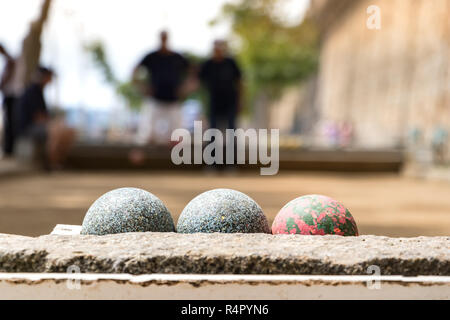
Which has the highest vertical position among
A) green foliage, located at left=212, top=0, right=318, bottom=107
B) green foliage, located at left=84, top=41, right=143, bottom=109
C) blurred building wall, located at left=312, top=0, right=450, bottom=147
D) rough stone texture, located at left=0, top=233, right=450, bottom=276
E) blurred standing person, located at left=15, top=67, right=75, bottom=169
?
green foliage, located at left=84, top=41, right=143, bottom=109

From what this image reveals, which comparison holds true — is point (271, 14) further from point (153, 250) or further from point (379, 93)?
point (153, 250)

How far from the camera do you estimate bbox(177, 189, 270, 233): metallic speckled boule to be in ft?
10.6

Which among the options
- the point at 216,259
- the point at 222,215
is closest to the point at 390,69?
the point at 222,215

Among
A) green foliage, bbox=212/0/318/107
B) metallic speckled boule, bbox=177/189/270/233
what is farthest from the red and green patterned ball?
green foliage, bbox=212/0/318/107

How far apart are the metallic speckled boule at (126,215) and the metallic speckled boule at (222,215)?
14 cm

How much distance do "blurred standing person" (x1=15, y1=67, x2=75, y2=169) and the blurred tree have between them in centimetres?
2475

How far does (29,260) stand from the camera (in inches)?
103

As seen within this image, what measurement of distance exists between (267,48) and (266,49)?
0.14 meters

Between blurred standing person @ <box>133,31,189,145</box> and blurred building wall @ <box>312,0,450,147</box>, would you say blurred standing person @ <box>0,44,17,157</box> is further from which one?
blurred building wall @ <box>312,0,450,147</box>

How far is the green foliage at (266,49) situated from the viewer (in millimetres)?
38344

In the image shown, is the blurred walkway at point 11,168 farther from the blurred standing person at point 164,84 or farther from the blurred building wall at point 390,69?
the blurred building wall at point 390,69

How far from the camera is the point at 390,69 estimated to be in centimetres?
2119

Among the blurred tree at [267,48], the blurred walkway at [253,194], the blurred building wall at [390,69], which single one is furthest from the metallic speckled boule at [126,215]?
the blurred tree at [267,48]

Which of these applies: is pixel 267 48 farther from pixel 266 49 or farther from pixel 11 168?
pixel 11 168
